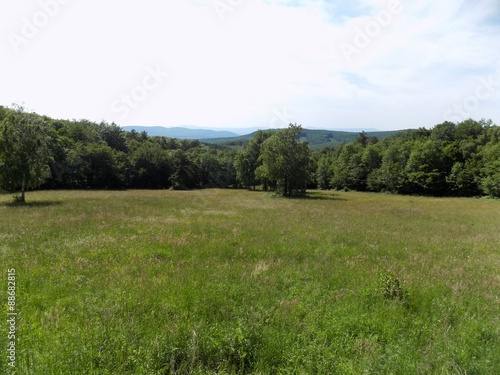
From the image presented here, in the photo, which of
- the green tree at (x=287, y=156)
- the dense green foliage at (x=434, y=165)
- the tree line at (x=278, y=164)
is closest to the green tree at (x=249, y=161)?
the tree line at (x=278, y=164)

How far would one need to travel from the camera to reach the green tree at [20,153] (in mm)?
26953

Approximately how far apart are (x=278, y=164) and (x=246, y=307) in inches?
1664

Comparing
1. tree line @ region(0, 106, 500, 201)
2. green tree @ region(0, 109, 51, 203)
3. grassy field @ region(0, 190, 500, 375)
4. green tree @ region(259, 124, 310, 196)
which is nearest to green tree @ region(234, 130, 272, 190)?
tree line @ region(0, 106, 500, 201)

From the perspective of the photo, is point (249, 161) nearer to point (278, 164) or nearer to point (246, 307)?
point (278, 164)

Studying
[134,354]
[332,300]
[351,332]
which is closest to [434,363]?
[351,332]

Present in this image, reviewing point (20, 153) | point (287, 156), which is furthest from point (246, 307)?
point (287, 156)

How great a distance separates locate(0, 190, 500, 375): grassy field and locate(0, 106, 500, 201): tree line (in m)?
27.4

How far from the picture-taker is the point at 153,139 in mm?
127062

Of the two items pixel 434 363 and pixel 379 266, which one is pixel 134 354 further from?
pixel 379 266

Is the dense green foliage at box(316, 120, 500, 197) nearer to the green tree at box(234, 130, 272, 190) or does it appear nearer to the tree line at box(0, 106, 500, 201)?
the tree line at box(0, 106, 500, 201)

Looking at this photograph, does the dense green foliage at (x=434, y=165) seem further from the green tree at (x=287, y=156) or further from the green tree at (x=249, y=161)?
the green tree at (x=287, y=156)

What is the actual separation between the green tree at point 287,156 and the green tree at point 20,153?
108ft

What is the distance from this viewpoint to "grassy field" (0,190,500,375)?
4344 mm

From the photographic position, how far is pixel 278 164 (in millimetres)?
47562
